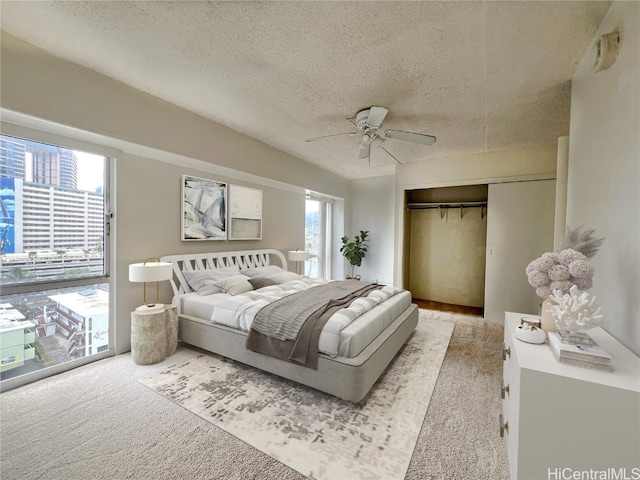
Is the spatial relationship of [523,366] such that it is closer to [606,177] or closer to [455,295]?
[606,177]

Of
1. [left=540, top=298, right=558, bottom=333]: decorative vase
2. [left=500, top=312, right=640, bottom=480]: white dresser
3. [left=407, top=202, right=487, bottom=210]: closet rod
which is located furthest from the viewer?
[left=407, top=202, right=487, bottom=210]: closet rod

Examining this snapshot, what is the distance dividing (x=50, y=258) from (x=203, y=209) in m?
1.64

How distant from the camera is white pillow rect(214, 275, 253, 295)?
321 centimetres

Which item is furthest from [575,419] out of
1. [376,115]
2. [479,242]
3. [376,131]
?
[479,242]

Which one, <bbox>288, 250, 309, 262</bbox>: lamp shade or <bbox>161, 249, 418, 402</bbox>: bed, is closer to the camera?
<bbox>161, 249, 418, 402</bbox>: bed

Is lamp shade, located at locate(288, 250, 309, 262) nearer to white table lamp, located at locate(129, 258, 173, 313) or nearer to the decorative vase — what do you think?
white table lamp, located at locate(129, 258, 173, 313)

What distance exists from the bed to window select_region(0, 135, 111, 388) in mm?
775

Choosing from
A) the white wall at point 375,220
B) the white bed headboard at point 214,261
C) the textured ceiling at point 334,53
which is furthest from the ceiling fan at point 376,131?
the white wall at point 375,220

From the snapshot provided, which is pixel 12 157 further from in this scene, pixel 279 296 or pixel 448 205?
pixel 448 205

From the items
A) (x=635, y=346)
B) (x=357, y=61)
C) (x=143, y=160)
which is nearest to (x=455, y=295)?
(x=635, y=346)

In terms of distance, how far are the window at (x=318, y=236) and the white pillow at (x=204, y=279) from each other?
2.71 m

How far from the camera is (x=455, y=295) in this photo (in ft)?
17.3

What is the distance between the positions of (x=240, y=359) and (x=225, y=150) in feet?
8.69

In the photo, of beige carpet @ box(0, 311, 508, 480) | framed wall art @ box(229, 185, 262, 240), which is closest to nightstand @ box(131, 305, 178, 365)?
beige carpet @ box(0, 311, 508, 480)
